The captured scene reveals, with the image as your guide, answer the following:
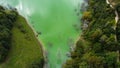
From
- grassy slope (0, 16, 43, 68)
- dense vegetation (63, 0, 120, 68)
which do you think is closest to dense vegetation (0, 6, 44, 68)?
grassy slope (0, 16, 43, 68)

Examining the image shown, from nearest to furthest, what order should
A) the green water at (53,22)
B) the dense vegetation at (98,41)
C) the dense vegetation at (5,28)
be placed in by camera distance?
the dense vegetation at (98,41)
the dense vegetation at (5,28)
the green water at (53,22)

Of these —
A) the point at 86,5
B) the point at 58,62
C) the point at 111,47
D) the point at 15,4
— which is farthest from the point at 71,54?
the point at 15,4

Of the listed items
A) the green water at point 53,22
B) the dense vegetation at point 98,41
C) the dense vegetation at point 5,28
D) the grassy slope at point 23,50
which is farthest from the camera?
the green water at point 53,22

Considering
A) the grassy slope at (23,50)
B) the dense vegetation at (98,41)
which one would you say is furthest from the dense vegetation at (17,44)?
the dense vegetation at (98,41)

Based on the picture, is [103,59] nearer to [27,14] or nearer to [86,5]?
[86,5]

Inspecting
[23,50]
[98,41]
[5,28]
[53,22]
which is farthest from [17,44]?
[98,41]

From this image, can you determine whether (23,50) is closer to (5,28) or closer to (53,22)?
(5,28)

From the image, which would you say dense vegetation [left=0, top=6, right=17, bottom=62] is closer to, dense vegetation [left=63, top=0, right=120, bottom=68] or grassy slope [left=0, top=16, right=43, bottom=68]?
grassy slope [left=0, top=16, right=43, bottom=68]

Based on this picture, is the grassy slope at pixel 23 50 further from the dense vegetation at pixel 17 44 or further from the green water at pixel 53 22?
the green water at pixel 53 22
